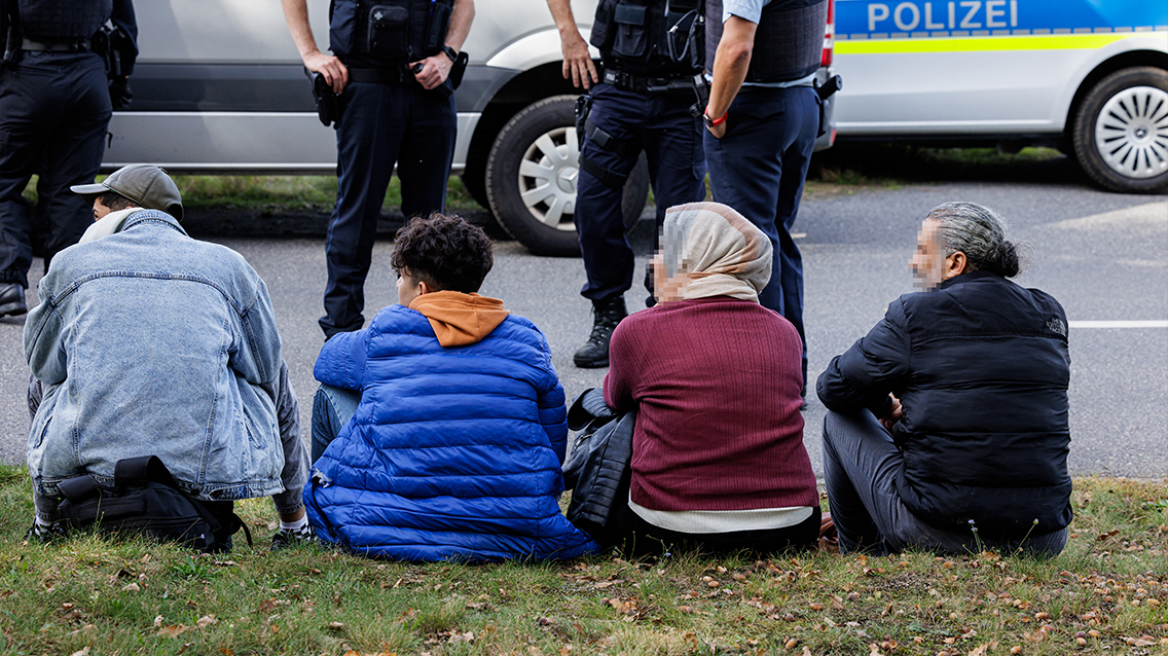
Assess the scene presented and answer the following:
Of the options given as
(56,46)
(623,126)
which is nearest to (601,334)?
(623,126)

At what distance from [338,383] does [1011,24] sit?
6.66 m

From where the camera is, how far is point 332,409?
11.3ft

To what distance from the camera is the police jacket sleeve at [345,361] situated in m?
3.26

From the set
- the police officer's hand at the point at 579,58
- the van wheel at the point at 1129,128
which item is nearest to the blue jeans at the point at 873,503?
the police officer's hand at the point at 579,58

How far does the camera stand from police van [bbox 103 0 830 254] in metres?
6.85

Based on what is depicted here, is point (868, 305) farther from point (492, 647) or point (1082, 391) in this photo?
point (492, 647)

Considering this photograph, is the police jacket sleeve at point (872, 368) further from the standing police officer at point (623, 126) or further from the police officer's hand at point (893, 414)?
the standing police officer at point (623, 126)

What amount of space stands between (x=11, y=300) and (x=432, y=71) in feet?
8.08

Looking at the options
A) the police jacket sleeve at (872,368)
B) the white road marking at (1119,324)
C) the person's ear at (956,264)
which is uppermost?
the person's ear at (956,264)

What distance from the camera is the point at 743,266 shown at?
3.22m

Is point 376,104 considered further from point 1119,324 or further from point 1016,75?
point 1016,75

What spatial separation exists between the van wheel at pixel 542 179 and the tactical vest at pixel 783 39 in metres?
2.67

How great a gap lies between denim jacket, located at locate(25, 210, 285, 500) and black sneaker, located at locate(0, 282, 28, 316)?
116 inches

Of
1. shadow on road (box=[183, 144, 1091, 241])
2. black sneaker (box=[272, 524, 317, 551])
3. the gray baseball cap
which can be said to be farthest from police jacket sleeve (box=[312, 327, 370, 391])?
shadow on road (box=[183, 144, 1091, 241])
